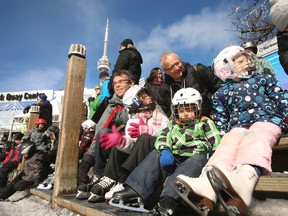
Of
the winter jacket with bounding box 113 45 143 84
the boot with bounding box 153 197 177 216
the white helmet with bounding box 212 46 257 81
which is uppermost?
the winter jacket with bounding box 113 45 143 84

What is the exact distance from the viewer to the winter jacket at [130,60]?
407 centimetres

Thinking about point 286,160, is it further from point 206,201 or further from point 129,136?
point 129,136

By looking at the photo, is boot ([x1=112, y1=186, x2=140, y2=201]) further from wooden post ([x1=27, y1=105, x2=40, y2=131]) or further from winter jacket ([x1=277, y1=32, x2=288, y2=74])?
wooden post ([x1=27, y1=105, x2=40, y2=131])

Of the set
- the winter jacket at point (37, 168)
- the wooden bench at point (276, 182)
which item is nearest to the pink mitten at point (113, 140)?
the wooden bench at point (276, 182)

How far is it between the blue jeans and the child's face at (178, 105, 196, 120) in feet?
1.25

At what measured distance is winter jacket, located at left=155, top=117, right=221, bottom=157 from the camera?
6.63 ft

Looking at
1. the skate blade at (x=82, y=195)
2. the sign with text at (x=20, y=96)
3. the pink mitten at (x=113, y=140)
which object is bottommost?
the skate blade at (x=82, y=195)

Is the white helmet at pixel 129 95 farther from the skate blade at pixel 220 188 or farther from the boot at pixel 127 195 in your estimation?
the skate blade at pixel 220 188

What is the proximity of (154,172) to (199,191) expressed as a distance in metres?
0.65

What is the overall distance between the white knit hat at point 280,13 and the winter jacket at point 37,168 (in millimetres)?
4650

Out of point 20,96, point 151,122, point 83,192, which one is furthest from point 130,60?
point 20,96

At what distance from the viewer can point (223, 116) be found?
2.35m

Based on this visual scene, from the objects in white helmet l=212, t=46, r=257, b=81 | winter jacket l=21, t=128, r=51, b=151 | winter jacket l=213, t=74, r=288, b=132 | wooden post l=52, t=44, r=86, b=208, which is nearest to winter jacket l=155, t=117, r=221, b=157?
winter jacket l=213, t=74, r=288, b=132

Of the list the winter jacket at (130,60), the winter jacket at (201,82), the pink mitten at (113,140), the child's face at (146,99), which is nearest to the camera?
the pink mitten at (113,140)
